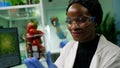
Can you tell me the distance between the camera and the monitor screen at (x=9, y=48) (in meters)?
1.73

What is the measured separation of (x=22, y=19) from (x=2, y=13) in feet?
0.75

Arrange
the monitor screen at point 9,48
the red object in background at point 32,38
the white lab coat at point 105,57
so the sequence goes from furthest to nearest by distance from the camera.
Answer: the red object in background at point 32,38
the monitor screen at point 9,48
the white lab coat at point 105,57

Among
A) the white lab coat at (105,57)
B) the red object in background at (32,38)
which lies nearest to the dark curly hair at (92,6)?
the white lab coat at (105,57)

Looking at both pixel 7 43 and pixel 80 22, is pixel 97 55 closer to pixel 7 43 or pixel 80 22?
pixel 80 22

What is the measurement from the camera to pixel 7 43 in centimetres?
179

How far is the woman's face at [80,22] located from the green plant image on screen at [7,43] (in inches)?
33.4

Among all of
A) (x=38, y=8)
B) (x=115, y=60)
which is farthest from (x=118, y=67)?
(x=38, y=8)

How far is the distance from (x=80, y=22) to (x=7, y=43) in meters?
0.90

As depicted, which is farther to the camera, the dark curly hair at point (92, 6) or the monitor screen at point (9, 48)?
the monitor screen at point (9, 48)

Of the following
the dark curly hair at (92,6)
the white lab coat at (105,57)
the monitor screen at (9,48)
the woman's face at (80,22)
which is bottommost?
the monitor screen at (9,48)

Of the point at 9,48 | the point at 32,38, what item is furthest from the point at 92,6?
the point at 32,38

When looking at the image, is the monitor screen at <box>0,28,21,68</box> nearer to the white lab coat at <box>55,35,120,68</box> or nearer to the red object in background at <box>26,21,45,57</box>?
the red object in background at <box>26,21,45,57</box>

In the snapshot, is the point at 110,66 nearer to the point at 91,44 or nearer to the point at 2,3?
the point at 91,44

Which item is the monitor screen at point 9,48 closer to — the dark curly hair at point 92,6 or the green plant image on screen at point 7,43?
the green plant image on screen at point 7,43
